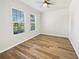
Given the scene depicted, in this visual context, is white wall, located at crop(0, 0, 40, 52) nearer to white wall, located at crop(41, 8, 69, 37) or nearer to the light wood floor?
the light wood floor

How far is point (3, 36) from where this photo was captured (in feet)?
9.52

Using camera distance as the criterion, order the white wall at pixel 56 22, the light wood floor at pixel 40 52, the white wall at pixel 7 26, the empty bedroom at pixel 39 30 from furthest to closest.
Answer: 1. the white wall at pixel 56 22
2. the white wall at pixel 7 26
3. the empty bedroom at pixel 39 30
4. the light wood floor at pixel 40 52

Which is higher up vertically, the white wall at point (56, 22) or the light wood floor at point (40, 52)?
the white wall at point (56, 22)

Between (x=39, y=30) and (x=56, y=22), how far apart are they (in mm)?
1808

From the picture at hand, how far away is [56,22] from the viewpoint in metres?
5.89

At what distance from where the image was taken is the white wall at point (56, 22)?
540cm

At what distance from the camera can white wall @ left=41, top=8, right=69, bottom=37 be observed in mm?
5398

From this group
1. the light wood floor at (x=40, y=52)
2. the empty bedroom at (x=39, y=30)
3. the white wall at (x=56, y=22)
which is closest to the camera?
the light wood floor at (x=40, y=52)

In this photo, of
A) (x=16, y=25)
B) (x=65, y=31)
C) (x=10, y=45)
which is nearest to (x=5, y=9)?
(x=16, y=25)

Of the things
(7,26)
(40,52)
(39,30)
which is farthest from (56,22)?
(7,26)

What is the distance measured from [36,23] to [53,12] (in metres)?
1.81

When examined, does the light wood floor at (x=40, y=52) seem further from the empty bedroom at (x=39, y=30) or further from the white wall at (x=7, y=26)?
the white wall at (x=7, y=26)

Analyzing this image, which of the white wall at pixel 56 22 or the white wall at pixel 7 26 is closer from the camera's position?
the white wall at pixel 7 26

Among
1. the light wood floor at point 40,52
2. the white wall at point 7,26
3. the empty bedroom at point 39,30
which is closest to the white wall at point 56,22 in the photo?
the empty bedroom at point 39,30
